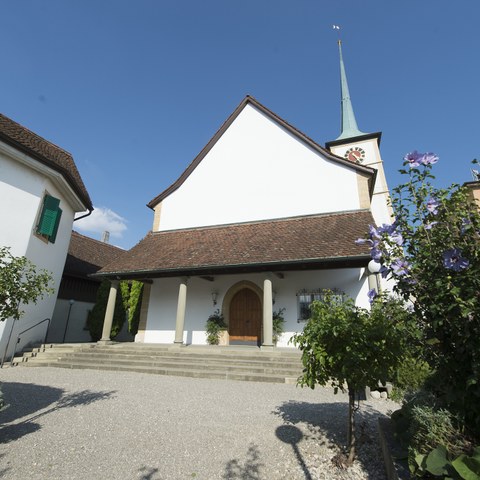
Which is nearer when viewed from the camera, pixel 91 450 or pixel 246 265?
pixel 91 450

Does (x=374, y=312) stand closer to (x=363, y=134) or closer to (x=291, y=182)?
(x=291, y=182)

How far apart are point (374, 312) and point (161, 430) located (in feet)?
11.7

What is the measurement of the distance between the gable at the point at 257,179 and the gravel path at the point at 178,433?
8.57 metres

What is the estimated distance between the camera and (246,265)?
10.5 m

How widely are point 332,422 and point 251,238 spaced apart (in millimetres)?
8395

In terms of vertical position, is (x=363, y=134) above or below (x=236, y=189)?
above

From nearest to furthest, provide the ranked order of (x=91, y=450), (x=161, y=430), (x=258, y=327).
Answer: (x=91, y=450) < (x=161, y=430) < (x=258, y=327)

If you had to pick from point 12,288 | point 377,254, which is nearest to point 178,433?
point 12,288

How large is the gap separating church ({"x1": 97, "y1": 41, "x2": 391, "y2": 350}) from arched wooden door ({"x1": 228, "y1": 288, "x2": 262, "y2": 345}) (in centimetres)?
4

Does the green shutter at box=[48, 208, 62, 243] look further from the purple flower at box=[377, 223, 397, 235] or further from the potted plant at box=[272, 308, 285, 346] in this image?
the purple flower at box=[377, 223, 397, 235]

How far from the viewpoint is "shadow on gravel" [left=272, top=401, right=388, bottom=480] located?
12.6 ft

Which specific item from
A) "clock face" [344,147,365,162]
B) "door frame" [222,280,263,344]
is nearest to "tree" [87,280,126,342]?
"door frame" [222,280,263,344]

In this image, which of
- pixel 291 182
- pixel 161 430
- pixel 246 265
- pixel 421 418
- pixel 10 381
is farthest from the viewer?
pixel 291 182

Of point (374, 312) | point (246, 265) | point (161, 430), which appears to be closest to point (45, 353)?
point (246, 265)
